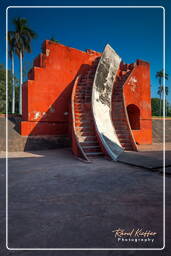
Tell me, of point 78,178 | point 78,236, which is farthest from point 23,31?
point 78,236

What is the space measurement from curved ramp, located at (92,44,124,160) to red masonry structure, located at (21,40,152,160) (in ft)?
0.28

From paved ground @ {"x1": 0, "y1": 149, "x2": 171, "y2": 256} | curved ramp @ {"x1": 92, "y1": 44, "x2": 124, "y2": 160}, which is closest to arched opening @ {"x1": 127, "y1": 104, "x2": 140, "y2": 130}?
curved ramp @ {"x1": 92, "y1": 44, "x2": 124, "y2": 160}

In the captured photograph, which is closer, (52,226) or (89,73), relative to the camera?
(52,226)

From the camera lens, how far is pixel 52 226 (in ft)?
6.53

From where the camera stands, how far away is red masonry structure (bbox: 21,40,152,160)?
8.27 meters

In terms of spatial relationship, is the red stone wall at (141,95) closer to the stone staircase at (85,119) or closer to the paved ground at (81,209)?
the stone staircase at (85,119)

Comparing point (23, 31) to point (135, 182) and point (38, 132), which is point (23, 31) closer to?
point (38, 132)

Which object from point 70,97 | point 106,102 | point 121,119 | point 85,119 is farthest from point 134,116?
point 85,119

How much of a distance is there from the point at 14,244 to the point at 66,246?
603 millimetres

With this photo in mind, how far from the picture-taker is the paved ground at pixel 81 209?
5.70ft

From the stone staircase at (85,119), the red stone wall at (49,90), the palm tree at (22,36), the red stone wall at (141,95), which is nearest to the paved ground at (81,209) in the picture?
the stone staircase at (85,119)

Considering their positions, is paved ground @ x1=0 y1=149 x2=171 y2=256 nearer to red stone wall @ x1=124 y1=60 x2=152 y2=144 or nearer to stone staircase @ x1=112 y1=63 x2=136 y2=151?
stone staircase @ x1=112 y1=63 x2=136 y2=151

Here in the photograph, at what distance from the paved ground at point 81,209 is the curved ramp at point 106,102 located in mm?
2743

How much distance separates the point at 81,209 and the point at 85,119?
6034mm
